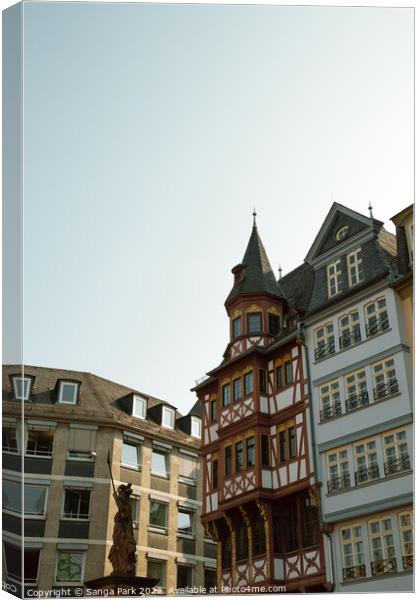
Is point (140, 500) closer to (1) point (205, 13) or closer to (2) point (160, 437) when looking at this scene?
(2) point (160, 437)

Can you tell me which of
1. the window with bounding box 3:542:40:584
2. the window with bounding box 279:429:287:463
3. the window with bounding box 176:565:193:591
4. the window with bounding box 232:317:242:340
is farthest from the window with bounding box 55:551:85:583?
the window with bounding box 232:317:242:340

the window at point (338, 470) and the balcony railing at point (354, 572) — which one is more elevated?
the window at point (338, 470)

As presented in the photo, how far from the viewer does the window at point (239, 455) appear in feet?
59.3

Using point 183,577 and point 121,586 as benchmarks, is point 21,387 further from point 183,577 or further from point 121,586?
point 183,577

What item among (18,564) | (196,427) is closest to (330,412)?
(196,427)

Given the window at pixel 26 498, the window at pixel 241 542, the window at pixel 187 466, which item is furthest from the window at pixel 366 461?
the window at pixel 26 498

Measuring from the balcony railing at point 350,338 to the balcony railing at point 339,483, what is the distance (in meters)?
2.60

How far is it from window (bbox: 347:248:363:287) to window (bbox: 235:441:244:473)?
14.2 feet

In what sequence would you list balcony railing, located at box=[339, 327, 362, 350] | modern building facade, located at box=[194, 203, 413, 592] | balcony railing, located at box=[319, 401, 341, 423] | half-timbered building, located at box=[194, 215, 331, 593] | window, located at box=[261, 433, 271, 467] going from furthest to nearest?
window, located at box=[261, 433, 271, 467], half-timbered building, located at box=[194, 215, 331, 593], balcony railing, located at box=[339, 327, 362, 350], balcony railing, located at box=[319, 401, 341, 423], modern building facade, located at box=[194, 203, 413, 592]

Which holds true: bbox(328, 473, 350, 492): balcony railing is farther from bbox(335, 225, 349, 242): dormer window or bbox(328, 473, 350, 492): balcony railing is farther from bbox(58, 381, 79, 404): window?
bbox(58, 381, 79, 404): window

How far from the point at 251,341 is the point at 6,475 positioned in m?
7.07

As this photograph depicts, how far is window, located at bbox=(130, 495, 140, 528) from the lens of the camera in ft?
56.1

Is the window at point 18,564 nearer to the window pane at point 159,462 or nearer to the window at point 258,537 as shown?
the window pane at point 159,462

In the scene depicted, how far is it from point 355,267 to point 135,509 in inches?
270
